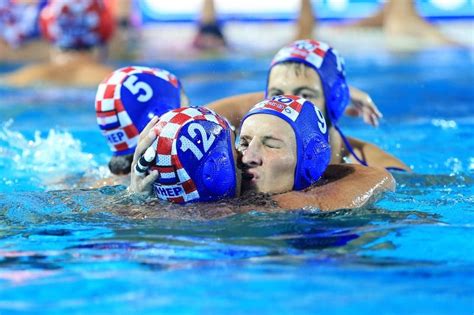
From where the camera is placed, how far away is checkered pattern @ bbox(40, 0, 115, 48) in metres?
8.16

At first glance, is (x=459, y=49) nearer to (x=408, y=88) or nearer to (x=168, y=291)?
(x=408, y=88)

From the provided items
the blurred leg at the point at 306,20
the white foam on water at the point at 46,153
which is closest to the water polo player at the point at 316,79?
the white foam on water at the point at 46,153

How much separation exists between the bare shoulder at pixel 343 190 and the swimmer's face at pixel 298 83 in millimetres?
459

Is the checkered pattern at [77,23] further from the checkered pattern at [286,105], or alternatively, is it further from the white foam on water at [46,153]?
the checkered pattern at [286,105]

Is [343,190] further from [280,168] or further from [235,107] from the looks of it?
[235,107]

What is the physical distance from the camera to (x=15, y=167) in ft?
19.8

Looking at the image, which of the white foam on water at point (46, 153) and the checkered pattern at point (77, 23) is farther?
the checkered pattern at point (77, 23)

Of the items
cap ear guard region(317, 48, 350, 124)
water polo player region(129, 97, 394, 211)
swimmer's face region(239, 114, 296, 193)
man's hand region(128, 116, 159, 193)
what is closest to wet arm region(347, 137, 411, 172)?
cap ear guard region(317, 48, 350, 124)

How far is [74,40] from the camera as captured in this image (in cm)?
845

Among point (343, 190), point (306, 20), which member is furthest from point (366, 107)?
point (306, 20)

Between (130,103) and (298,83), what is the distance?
2.97 ft

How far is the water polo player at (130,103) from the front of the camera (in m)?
4.60

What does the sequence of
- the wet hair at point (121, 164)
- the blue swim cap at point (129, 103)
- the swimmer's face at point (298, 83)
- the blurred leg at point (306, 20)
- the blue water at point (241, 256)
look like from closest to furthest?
the blue water at point (241, 256)
the blue swim cap at point (129, 103)
the wet hair at point (121, 164)
the swimmer's face at point (298, 83)
the blurred leg at point (306, 20)

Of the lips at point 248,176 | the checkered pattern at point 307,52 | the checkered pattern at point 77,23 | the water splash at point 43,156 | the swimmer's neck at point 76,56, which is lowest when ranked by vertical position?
the water splash at point 43,156
